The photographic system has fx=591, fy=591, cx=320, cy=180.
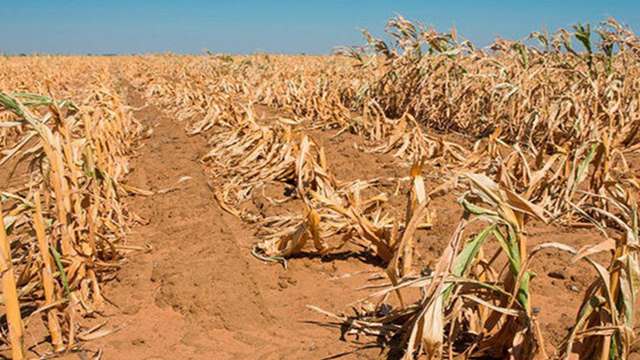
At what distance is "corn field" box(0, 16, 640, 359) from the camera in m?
2.10

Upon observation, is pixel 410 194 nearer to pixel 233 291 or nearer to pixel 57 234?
pixel 233 291

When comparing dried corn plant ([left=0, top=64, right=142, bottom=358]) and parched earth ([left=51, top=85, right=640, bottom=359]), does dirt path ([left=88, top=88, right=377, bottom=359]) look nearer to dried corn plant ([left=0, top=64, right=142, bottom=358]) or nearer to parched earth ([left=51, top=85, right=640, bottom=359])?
parched earth ([left=51, top=85, right=640, bottom=359])

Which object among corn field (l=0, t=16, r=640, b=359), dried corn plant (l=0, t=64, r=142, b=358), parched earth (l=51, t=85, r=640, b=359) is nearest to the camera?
corn field (l=0, t=16, r=640, b=359)

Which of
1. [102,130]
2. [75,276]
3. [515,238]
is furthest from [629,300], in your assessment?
[102,130]

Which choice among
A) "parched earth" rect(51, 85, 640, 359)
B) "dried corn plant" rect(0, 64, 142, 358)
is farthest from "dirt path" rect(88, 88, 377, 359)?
"dried corn plant" rect(0, 64, 142, 358)

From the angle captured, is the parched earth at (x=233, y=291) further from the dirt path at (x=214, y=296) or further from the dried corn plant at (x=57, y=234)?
the dried corn plant at (x=57, y=234)

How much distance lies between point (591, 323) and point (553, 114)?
4498 mm

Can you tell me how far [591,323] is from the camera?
2.12 metres

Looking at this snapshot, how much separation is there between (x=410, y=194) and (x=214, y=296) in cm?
119

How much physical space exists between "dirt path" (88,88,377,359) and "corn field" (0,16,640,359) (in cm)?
13

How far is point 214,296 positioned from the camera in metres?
3.14

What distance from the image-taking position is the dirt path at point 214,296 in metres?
2.74

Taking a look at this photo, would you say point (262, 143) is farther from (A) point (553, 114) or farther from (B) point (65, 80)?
(B) point (65, 80)

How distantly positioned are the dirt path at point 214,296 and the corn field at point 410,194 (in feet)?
0.42
